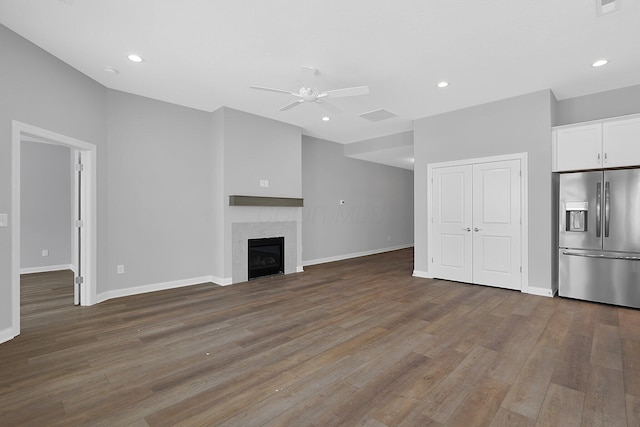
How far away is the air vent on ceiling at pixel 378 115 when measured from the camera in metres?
5.14

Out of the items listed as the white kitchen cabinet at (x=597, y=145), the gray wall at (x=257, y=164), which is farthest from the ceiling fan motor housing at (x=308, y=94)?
the white kitchen cabinet at (x=597, y=145)

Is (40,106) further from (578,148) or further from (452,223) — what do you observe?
(578,148)

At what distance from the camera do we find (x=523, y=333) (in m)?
2.92

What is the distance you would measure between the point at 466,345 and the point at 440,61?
3.08 m

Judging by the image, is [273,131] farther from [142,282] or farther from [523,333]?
[523,333]

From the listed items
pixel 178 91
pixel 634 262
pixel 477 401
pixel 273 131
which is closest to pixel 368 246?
pixel 273 131

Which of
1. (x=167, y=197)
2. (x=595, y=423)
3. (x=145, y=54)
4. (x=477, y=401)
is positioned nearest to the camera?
(x=595, y=423)

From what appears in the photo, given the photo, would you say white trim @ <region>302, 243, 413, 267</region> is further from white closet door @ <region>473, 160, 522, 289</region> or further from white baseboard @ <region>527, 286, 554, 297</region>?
white baseboard @ <region>527, 286, 554, 297</region>

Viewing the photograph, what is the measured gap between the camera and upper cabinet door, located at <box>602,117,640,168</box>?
3.70 metres

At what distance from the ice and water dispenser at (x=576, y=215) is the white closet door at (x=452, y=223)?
4.12 feet

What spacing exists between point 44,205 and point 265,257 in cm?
483

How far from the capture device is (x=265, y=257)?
5.67 metres

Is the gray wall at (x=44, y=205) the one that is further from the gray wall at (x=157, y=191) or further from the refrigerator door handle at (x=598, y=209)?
the refrigerator door handle at (x=598, y=209)

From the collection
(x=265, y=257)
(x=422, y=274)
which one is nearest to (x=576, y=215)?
(x=422, y=274)
